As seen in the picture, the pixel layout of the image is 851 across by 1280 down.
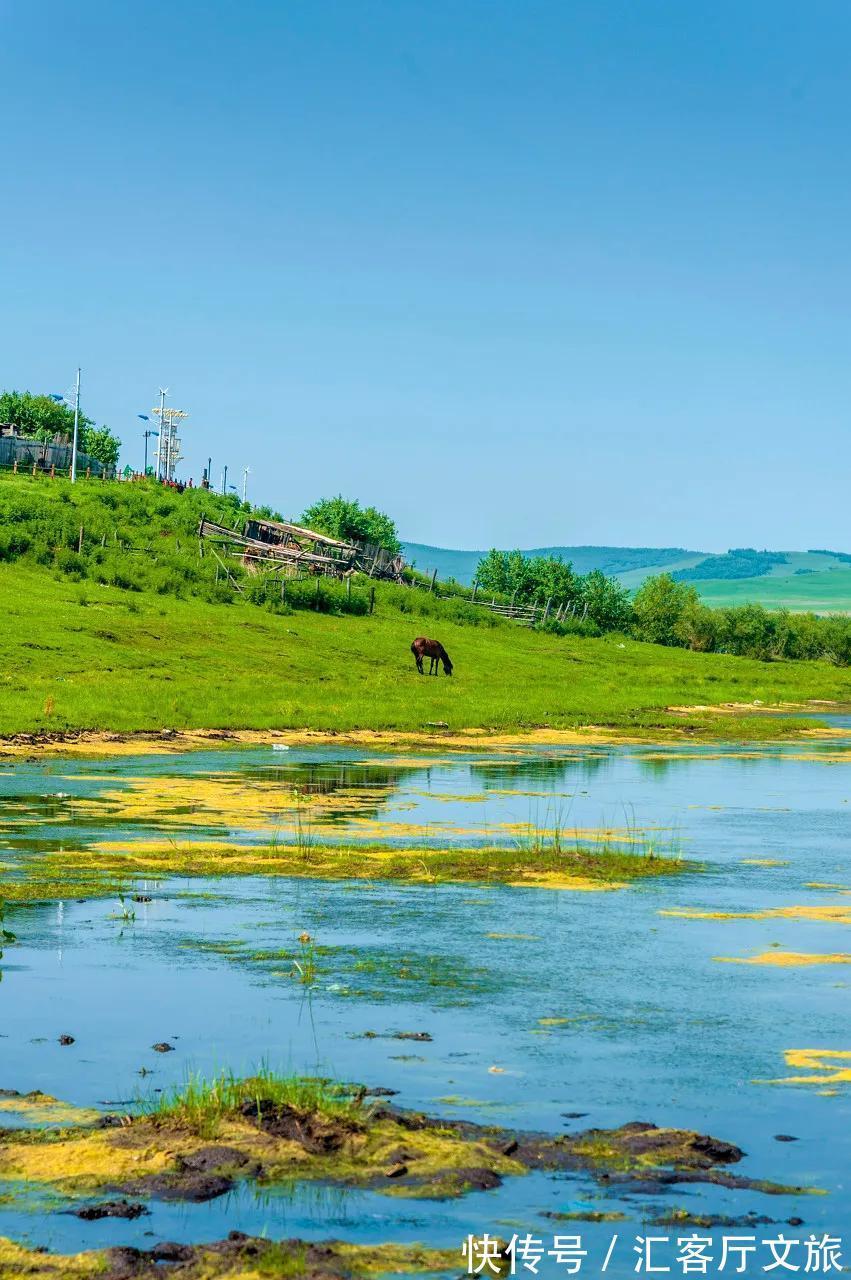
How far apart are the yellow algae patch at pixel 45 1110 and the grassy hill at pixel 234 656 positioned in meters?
26.8

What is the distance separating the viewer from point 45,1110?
10.8 meters

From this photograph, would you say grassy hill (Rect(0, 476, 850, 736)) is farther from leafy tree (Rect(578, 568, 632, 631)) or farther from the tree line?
leafy tree (Rect(578, 568, 632, 631))

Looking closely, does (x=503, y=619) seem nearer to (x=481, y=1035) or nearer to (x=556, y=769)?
(x=556, y=769)

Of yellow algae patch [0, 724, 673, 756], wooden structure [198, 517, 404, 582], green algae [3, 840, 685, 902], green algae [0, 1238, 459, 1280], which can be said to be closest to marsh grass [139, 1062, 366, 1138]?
green algae [0, 1238, 459, 1280]

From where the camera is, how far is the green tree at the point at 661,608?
119m

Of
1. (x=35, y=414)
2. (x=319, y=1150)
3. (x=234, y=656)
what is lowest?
(x=319, y=1150)

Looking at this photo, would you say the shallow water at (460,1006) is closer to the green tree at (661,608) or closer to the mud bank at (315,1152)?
the mud bank at (315,1152)

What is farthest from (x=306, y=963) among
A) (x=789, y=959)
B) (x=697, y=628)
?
(x=697, y=628)

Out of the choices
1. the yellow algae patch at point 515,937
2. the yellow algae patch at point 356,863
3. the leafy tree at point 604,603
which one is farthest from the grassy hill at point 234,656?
the yellow algae patch at point 515,937

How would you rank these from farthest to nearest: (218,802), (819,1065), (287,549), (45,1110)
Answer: (287,549)
(218,802)
(819,1065)
(45,1110)

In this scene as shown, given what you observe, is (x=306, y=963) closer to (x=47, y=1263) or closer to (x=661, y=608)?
(x=47, y=1263)

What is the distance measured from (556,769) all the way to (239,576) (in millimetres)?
44203

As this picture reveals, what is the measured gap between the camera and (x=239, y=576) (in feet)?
263

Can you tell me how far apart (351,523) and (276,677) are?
64.2m
